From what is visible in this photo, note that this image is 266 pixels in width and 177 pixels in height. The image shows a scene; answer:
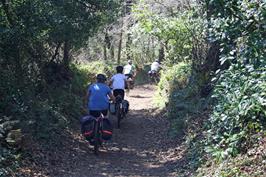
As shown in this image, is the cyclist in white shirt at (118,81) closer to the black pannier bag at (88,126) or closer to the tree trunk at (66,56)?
the tree trunk at (66,56)

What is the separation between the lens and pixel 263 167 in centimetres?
692

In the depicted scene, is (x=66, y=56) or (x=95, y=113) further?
(x=66, y=56)

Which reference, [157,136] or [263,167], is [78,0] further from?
[263,167]

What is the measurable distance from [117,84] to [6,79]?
4.79 m

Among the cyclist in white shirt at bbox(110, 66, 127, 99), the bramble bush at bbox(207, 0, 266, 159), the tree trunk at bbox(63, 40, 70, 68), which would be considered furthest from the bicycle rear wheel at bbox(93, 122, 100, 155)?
the tree trunk at bbox(63, 40, 70, 68)

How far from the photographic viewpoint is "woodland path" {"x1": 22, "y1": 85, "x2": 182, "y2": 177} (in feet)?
33.4

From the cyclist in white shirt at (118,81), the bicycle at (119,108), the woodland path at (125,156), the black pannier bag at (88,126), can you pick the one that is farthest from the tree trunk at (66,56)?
the black pannier bag at (88,126)

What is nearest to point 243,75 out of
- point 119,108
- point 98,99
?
point 98,99

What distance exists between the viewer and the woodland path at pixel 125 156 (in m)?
10.2

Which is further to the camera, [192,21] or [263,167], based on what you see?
[192,21]

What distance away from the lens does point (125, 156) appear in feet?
39.2

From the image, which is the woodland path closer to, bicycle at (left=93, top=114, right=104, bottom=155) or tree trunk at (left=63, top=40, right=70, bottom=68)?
bicycle at (left=93, top=114, right=104, bottom=155)

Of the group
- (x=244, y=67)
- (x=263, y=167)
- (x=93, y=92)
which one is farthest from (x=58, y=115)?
(x=263, y=167)

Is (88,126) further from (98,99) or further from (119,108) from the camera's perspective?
(119,108)
